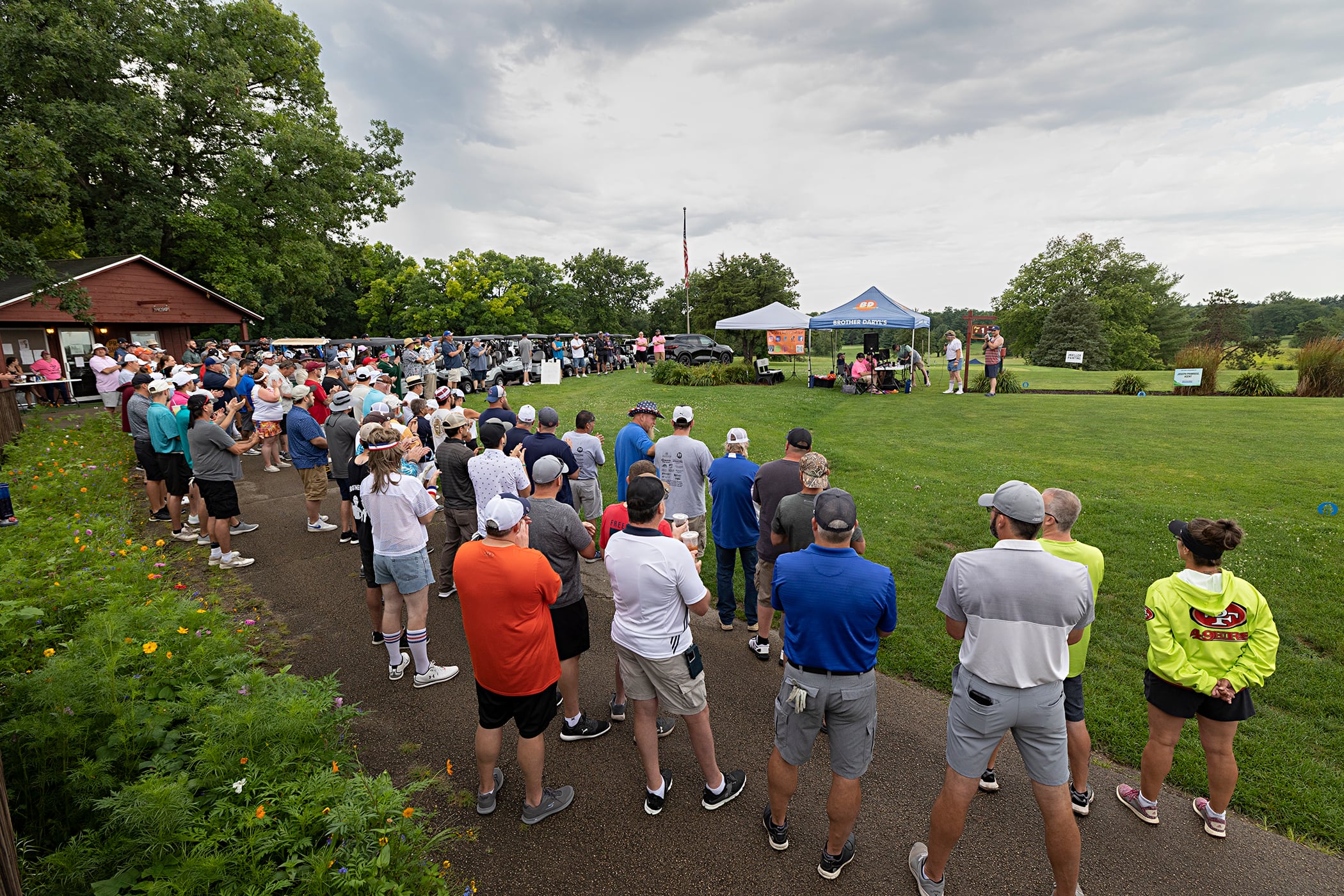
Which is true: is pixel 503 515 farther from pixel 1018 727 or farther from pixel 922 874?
pixel 922 874

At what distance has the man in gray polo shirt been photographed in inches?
108

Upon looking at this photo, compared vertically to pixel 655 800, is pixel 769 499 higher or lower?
higher

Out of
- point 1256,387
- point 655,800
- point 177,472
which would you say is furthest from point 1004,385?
point 177,472

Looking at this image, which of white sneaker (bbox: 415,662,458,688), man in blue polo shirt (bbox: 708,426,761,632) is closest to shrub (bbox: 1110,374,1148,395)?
man in blue polo shirt (bbox: 708,426,761,632)

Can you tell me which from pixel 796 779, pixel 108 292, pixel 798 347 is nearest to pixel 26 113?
pixel 108 292

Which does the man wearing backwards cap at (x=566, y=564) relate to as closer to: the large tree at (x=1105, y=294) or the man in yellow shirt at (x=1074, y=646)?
the man in yellow shirt at (x=1074, y=646)

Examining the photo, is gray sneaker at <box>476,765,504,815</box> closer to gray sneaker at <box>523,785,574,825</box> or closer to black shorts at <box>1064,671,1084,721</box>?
gray sneaker at <box>523,785,574,825</box>

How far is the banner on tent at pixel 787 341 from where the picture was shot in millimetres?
22891

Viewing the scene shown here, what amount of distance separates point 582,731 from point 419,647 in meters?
1.58

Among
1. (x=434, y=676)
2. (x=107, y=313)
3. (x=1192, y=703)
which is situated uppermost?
(x=107, y=313)

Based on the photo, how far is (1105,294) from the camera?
5322cm

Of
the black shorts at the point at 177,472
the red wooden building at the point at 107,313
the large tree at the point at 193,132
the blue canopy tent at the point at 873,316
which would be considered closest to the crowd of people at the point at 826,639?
the black shorts at the point at 177,472

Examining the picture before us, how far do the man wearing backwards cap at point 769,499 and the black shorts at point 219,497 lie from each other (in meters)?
6.00

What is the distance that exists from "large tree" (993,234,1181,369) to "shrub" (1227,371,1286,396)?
3816 cm
